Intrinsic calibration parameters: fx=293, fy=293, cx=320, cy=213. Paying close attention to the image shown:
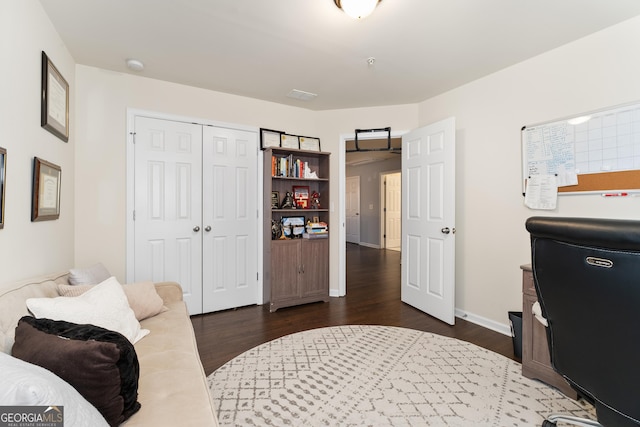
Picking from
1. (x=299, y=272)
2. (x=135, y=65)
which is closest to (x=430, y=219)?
(x=299, y=272)

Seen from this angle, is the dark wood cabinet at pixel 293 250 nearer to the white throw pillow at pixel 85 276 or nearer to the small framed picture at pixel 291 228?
the small framed picture at pixel 291 228

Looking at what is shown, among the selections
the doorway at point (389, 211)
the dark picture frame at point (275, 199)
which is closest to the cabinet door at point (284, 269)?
the dark picture frame at point (275, 199)

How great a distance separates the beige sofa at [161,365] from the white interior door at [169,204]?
1.16 metres

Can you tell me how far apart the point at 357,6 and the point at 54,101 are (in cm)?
218

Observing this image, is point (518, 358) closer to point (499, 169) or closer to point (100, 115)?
point (499, 169)

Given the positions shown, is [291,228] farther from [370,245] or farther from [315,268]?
[370,245]

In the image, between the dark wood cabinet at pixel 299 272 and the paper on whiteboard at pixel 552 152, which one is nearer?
the paper on whiteboard at pixel 552 152

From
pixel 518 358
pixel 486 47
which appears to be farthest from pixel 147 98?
pixel 518 358

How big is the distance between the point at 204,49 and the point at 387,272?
14.0 ft

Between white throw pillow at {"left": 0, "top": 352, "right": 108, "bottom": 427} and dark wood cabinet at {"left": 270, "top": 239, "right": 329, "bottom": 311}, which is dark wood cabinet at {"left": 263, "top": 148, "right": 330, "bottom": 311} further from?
white throw pillow at {"left": 0, "top": 352, "right": 108, "bottom": 427}

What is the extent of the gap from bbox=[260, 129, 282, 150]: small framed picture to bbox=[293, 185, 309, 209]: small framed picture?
606 millimetres

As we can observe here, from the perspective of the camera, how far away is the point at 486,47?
2359 mm

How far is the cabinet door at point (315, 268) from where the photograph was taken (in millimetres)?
3518

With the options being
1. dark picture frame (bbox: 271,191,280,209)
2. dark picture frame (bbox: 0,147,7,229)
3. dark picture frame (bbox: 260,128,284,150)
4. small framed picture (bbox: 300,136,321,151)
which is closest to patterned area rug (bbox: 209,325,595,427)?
dark picture frame (bbox: 0,147,7,229)
